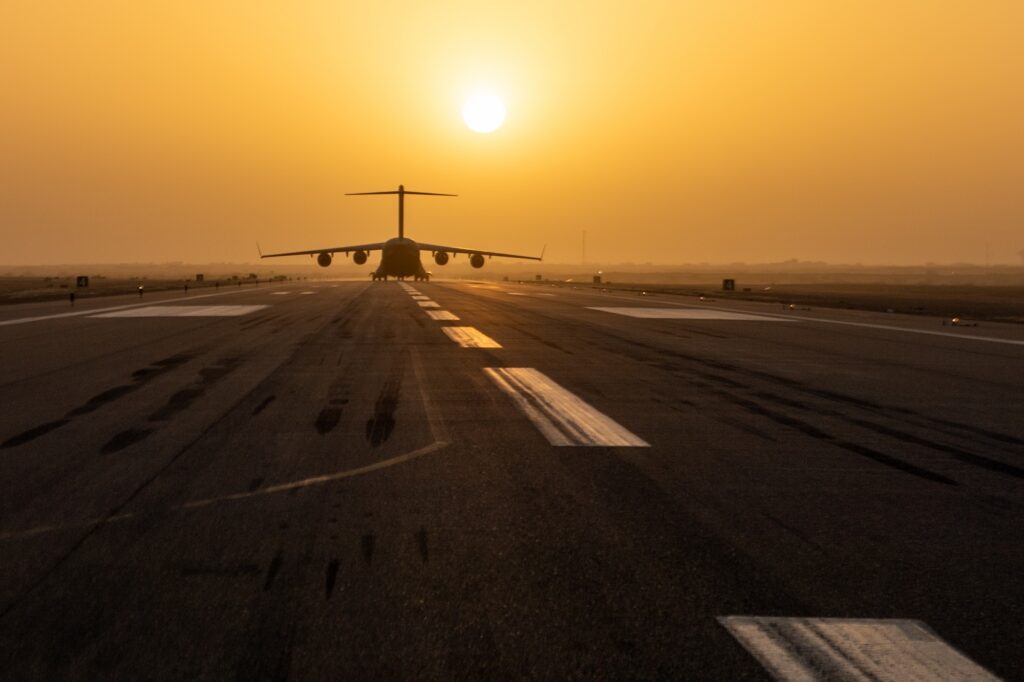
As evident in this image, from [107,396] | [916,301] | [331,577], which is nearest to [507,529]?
[331,577]

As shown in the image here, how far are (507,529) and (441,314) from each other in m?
22.8

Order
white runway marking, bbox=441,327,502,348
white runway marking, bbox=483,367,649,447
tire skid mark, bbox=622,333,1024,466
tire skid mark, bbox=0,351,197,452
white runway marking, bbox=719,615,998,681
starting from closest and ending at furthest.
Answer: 1. white runway marking, bbox=719,615,998,681
2. tire skid mark, bbox=622,333,1024,466
3. white runway marking, bbox=483,367,649,447
4. tire skid mark, bbox=0,351,197,452
5. white runway marking, bbox=441,327,502,348

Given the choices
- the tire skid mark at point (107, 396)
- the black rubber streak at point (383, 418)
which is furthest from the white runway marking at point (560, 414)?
the tire skid mark at point (107, 396)

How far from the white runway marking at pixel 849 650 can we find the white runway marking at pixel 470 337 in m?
12.9

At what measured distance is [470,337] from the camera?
709 inches

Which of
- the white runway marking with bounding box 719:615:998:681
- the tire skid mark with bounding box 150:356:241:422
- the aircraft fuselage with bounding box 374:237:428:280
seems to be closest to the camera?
the white runway marking with bounding box 719:615:998:681

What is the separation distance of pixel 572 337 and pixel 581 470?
12630mm

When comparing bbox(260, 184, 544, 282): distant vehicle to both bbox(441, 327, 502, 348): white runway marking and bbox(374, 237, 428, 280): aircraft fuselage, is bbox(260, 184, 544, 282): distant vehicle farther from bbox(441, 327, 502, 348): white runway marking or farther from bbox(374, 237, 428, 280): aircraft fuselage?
bbox(441, 327, 502, 348): white runway marking

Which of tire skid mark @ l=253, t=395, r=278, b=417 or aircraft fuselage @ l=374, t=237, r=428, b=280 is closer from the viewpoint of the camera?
tire skid mark @ l=253, t=395, r=278, b=417

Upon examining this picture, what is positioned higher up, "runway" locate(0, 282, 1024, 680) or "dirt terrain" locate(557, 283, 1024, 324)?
"runway" locate(0, 282, 1024, 680)

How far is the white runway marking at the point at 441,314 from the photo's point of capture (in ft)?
83.1

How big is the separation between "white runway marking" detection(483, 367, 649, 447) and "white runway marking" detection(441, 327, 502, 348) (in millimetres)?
4756

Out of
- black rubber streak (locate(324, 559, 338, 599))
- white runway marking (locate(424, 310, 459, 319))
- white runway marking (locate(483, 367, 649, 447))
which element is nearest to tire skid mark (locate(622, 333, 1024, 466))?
white runway marking (locate(483, 367, 649, 447))

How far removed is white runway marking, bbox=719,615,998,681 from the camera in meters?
2.80
